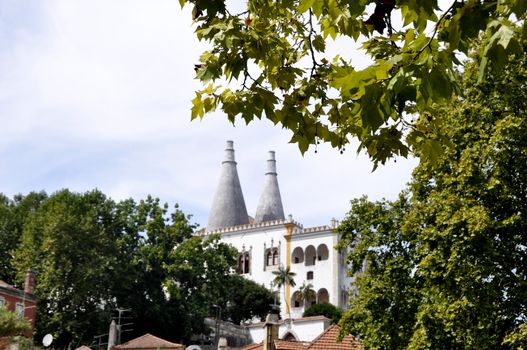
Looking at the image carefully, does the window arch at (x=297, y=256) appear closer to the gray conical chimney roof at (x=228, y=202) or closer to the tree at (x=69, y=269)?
the gray conical chimney roof at (x=228, y=202)

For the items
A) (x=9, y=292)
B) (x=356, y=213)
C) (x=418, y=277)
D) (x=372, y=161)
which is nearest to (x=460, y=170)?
(x=418, y=277)

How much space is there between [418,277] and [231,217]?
248ft

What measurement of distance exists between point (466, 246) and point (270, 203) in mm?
79828

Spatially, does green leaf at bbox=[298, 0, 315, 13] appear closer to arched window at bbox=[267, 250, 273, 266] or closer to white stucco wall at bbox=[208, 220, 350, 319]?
white stucco wall at bbox=[208, 220, 350, 319]

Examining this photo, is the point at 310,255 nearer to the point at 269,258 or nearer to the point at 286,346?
the point at 269,258

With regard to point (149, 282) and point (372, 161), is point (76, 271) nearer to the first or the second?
point (149, 282)

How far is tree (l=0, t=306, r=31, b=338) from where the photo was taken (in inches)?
1222

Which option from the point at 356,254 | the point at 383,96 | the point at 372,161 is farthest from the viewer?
the point at 356,254

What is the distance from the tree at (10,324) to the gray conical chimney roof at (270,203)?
219 feet

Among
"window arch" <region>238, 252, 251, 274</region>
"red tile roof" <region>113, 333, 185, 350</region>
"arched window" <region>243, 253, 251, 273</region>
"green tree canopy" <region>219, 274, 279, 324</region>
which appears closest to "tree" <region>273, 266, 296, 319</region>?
"arched window" <region>243, 253, 251, 273</region>

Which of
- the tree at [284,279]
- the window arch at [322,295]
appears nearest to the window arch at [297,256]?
the tree at [284,279]

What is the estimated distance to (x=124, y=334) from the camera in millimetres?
56531

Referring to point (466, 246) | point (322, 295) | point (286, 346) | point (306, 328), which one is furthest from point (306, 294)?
point (466, 246)

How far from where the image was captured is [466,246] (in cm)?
1938
